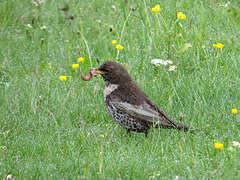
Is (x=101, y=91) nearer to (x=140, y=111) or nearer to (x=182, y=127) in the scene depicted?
(x=140, y=111)

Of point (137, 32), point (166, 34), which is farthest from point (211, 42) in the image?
point (137, 32)

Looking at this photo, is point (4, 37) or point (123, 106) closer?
point (123, 106)

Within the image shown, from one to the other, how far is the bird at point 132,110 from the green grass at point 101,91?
124mm

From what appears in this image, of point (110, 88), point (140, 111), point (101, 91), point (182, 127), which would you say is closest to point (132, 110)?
point (140, 111)

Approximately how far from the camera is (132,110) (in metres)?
6.06

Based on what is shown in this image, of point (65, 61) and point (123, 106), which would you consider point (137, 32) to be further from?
point (123, 106)

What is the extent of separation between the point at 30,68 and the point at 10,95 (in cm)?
102

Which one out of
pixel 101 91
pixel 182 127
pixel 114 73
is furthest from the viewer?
pixel 101 91

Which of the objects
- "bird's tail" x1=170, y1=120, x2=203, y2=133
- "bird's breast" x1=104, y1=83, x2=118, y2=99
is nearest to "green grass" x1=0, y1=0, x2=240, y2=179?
"bird's tail" x1=170, y1=120, x2=203, y2=133

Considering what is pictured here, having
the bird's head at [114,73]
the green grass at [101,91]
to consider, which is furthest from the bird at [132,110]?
the green grass at [101,91]

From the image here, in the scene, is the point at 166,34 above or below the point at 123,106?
above

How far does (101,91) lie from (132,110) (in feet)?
3.76

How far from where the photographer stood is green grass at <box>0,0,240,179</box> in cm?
519

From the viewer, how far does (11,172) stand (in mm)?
5043
